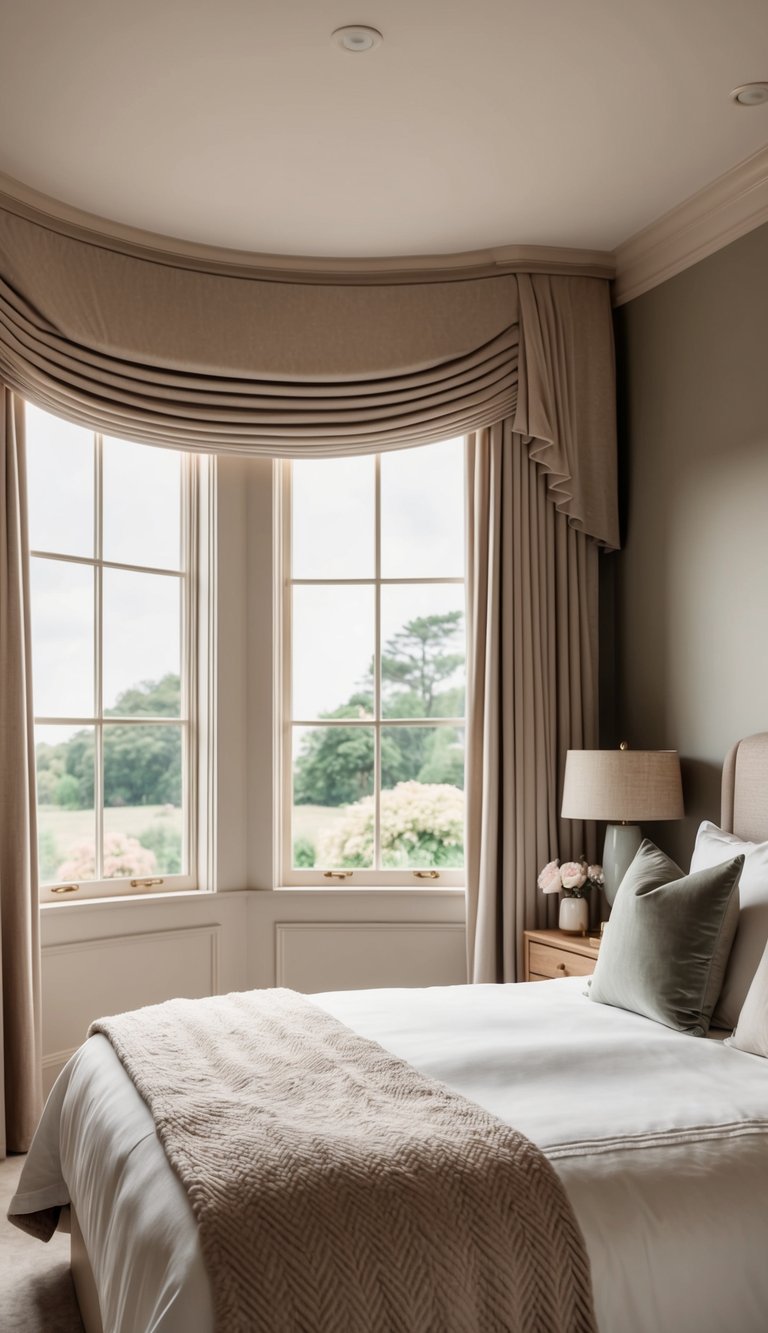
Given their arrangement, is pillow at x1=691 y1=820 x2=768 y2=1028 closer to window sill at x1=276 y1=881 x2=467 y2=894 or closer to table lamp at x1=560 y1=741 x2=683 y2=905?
table lamp at x1=560 y1=741 x2=683 y2=905

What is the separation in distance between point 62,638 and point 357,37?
84.2 inches

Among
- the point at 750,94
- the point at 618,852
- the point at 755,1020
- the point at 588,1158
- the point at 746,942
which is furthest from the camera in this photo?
the point at 618,852

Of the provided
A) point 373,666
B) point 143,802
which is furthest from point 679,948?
point 143,802

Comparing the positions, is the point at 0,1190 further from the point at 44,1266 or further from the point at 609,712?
the point at 609,712

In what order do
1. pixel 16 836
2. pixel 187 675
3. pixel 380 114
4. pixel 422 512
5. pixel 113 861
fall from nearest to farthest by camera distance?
pixel 380 114 → pixel 16 836 → pixel 113 861 → pixel 187 675 → pixel 422 512

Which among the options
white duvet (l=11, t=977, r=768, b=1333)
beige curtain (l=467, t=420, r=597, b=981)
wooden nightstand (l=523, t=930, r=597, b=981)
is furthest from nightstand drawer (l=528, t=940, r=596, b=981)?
white duvet (l=11, t=977, r=768, b=1333)

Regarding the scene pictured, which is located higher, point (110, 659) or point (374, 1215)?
point (110, 659)

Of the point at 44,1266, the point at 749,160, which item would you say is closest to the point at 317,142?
the point at 749,160

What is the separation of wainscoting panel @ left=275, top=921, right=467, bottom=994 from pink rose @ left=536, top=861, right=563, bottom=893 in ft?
1.54

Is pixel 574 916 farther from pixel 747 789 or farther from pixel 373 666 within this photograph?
pixel 373 666

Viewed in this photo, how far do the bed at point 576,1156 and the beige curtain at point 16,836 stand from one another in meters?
0.83

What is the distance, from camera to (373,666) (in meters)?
4.27

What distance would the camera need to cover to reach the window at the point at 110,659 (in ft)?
12.6

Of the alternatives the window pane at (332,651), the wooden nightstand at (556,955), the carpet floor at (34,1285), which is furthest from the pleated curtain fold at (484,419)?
the carpet floor at (34,1285)
